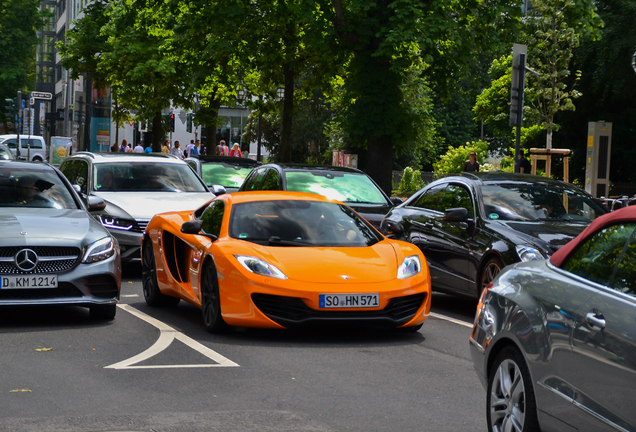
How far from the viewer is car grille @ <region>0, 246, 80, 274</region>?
344 inches

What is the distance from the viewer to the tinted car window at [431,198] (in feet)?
38.5

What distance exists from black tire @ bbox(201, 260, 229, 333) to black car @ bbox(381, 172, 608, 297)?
2554mm

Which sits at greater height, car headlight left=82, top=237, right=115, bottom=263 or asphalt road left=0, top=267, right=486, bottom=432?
car headlight left=82, top=237, right=115, bottom=263

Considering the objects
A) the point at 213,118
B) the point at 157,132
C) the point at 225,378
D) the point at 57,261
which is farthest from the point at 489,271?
the point at 157,132

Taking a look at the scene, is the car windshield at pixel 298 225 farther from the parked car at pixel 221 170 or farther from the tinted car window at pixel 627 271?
the parked car at pixel 221 170

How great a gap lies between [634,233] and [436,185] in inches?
306

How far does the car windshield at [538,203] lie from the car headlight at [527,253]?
0.88 metres

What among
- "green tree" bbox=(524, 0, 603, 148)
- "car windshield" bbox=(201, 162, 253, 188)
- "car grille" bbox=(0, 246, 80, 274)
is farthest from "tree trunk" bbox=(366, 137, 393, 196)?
"car grille" bbox=(0, 246, 80, 274)

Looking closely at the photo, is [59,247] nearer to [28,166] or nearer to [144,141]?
[28,166]

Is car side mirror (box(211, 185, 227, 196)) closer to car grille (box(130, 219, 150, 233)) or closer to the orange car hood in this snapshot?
car grille (box(130, 219, 150, 233))

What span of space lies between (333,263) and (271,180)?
695cm

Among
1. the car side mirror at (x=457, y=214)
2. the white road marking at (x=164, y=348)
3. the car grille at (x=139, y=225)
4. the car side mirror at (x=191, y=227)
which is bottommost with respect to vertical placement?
the white road marking at (x=164, y=348)

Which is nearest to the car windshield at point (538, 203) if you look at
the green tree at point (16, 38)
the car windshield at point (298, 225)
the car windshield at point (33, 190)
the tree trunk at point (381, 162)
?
the car windshield at point (298, 225)

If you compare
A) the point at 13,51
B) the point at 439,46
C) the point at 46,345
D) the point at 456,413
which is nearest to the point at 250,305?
the point at 46,345
